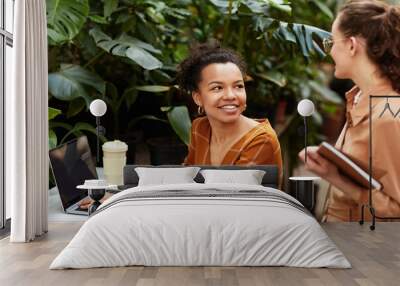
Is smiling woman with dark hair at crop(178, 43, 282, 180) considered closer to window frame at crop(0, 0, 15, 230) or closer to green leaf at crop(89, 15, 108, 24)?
green leaf at crop(89, 15, 108, 24)

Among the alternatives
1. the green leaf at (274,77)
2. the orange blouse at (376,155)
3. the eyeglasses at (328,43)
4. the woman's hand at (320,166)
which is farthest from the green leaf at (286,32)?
the woman's hand at (320,166)

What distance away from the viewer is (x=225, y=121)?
5234mm

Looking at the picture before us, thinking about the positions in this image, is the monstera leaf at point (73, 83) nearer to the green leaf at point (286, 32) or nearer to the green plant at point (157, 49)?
the green plant at point (157, 49)

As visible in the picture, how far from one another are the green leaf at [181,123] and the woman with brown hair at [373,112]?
97 centimetres

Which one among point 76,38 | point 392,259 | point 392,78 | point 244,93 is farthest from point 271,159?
point 76,38

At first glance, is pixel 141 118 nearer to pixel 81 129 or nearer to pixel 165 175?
pixel 81 129

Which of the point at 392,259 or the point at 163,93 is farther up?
the point at 163,93

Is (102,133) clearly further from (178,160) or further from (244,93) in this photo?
(244,93)

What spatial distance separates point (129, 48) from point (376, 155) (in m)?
2.02

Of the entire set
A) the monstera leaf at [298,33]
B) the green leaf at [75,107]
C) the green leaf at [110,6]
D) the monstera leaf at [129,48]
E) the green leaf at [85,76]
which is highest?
the green leaf at [110,6]

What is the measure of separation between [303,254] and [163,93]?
8.56 feet

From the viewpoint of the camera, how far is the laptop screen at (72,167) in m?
5.14

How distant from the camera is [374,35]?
16.6 feet

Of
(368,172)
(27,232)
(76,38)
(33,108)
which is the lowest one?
(27,232)
